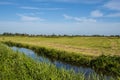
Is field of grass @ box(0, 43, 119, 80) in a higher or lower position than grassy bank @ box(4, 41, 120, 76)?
higher

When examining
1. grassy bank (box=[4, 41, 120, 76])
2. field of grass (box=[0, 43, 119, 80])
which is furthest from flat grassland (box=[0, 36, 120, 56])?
field of grass (box=[0, 43, 119, 80])

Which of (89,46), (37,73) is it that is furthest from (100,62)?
(89,46)

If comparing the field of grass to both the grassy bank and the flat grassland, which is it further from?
the flat grassland

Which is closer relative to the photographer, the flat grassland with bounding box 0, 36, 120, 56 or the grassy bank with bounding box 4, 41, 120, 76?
the grassy bank with bounding box 4, 41, 120, 76

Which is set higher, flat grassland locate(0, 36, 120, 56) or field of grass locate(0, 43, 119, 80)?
field of grass locate(0, 43, 119, 80)

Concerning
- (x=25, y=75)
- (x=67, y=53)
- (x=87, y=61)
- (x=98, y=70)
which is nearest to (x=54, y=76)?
(x=25, y=75)

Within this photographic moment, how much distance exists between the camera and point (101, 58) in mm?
28688

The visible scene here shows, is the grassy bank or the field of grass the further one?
the grassy bank

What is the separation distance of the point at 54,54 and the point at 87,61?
11.5 m

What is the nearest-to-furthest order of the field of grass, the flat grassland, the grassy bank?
the field of grass, the grassy bank, the flat grassland

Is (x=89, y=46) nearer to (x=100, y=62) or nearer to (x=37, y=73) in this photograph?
(x=100, y=62)

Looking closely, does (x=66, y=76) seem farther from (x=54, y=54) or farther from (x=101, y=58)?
(x=54, y=54)

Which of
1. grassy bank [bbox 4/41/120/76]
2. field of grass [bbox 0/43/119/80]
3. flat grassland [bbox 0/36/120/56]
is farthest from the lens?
flat grassland [bbox 0/36/120/56]

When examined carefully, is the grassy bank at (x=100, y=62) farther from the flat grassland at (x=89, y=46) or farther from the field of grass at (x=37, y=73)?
the field of grass at (x=37, y=73)
